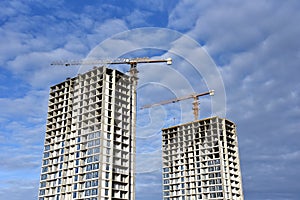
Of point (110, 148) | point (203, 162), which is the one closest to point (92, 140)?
point (110, 148)

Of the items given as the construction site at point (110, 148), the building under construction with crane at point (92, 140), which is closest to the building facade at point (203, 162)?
the construction site at point (110, 148)

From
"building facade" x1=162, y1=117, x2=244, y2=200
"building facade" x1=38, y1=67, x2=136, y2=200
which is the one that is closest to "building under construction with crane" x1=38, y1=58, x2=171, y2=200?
"building facade" x1=38, y1=67, x2=136, y2=200

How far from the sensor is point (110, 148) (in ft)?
293

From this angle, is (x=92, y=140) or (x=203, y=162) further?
(x=203, y=162)

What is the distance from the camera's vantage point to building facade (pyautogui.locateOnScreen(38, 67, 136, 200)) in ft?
284

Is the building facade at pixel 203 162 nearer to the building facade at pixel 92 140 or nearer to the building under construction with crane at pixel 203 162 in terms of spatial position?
the building under construction with crane at pixel 203 162

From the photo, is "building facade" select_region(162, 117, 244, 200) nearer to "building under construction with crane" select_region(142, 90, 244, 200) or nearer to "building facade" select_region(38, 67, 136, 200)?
"building under construction with crane" select_region(142, 90, 244, 200)

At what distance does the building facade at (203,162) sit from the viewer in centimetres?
11869

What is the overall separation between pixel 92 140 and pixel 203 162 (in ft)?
166

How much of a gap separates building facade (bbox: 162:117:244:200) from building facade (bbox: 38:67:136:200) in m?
38.8

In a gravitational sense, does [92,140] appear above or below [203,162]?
above

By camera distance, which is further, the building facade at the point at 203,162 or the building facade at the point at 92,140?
the building facade at the point at 203,162

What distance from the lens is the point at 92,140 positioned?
298 feet

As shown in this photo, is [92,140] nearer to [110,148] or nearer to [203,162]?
[110,148]
